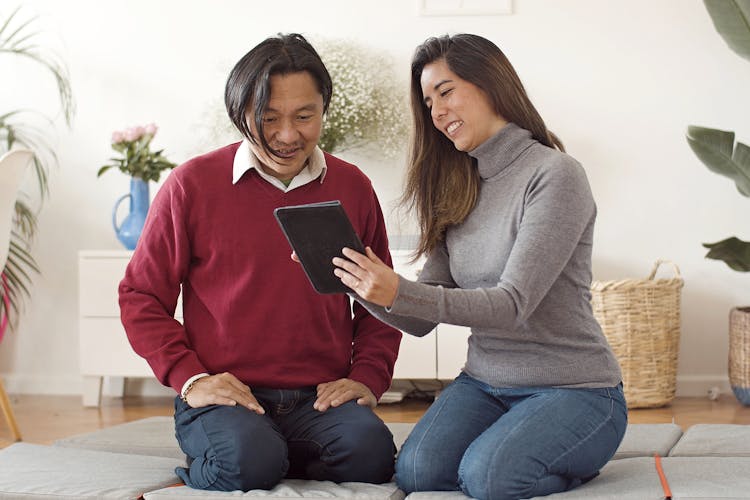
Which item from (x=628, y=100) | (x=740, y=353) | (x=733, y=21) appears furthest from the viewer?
(x=628, y=100)

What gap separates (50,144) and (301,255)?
2.76 m

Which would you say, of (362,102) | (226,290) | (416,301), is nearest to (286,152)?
(226,290)

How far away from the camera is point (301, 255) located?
158 centimetres

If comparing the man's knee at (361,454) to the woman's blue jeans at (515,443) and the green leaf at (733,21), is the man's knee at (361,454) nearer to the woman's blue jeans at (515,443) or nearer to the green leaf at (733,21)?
the woman's blue jeans at (515,443)

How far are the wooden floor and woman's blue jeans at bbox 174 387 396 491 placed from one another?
1.40 metres

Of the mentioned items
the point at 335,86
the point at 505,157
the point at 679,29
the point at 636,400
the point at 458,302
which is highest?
the point at 679,29

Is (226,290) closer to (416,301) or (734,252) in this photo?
(416,301)

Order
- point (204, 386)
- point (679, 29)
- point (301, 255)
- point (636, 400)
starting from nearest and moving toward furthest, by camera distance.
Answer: point (301, 255)
point (204, 386)
point (636, 400)
point (679, 29)

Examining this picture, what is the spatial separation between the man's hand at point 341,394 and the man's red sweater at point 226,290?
3 centimetres

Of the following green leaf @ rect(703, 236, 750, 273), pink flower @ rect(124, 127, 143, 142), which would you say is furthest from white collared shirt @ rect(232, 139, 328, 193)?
green leaf @ rect(703, 236, 750, 273)

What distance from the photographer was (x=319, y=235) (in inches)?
61.3

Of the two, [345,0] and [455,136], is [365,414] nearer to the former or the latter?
[455,136]

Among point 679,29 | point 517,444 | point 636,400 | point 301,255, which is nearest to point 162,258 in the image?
point 301,255

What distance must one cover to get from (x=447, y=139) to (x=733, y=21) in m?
1.91
